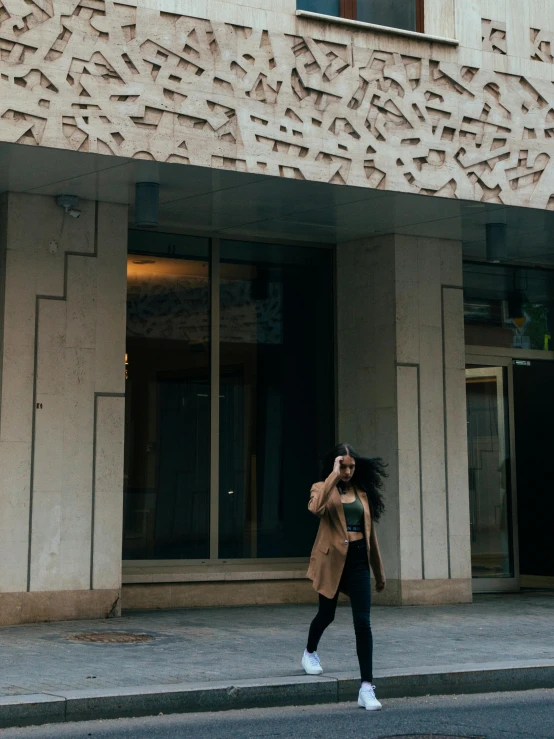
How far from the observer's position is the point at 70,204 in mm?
11945

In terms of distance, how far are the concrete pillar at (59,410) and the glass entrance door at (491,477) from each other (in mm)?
5448

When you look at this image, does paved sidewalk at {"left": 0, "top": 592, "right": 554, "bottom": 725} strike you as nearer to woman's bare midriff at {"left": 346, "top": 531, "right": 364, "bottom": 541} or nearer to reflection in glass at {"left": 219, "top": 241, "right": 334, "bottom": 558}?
woman's bare midriff at {"left": 346, "top": 531, "right": 364, "bottom": 541}

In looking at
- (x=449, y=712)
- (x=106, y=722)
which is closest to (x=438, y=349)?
(x=449, y=712)

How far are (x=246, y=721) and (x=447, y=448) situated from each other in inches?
269

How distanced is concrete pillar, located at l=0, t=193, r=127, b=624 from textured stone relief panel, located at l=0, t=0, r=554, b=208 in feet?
6.16

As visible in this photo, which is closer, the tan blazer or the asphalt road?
the asphalt road

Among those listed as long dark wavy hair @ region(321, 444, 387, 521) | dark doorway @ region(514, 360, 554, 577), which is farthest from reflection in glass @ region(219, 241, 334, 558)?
long dark wavy hair @ region(321, 444, 387, 521)

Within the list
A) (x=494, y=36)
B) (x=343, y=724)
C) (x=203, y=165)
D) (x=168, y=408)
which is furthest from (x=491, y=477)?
(x=343, y=724)

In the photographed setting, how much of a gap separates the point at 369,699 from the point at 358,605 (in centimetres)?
65

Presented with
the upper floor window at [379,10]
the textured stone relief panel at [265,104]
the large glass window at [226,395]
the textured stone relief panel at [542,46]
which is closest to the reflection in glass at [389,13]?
the upper floor window at [379,10]

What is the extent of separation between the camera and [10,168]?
10.9 meters

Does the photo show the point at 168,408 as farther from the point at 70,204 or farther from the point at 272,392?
the point at 70,204

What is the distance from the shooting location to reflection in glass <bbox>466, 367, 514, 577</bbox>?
15523mm

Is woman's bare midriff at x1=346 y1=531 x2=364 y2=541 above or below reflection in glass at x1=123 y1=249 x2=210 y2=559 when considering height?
below
